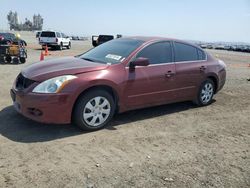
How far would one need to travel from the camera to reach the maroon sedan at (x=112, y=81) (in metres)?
5.06

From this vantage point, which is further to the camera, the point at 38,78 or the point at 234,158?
the point at 38,78

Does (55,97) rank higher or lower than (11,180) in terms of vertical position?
higher

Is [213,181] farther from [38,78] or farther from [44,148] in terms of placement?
[38,78]

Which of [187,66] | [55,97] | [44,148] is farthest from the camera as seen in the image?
[187,66]

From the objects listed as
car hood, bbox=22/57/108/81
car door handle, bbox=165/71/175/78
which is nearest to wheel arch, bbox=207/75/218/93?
car door handle, bbox=165/71/175/78

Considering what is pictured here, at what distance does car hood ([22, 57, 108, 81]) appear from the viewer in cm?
520

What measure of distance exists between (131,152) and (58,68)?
193 centimetres

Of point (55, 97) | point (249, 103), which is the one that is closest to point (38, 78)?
point (55, 97)

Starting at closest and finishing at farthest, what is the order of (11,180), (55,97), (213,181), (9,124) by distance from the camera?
1. (11,180)
2. (213,181)
3. (55,97)
4. (9,124)

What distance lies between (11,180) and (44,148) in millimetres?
958

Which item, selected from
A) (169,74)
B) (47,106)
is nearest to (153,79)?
(169,74)

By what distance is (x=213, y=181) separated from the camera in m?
3.88

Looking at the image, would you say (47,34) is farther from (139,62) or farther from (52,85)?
(52,85)

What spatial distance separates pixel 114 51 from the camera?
6297 millimetres
